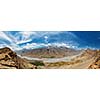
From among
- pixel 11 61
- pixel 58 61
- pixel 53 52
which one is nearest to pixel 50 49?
pixel 53 52

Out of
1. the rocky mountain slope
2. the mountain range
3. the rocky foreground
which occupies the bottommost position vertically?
the rocky foreground

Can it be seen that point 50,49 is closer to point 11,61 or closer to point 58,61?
point 58,61

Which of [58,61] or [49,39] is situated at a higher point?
[49,39]
